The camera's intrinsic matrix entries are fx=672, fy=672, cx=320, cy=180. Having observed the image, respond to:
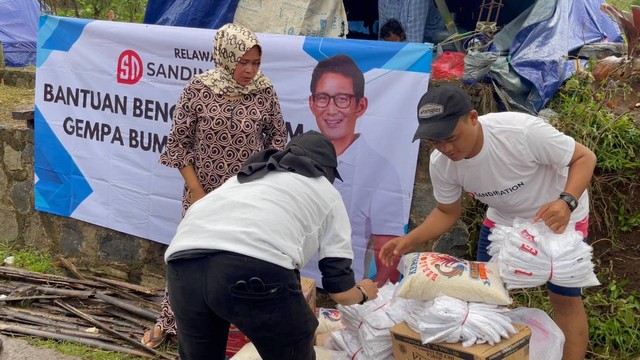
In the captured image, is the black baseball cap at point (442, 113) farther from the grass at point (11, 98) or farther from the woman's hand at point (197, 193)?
the grass at point (11, 98)

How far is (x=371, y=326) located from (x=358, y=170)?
127 centimetres

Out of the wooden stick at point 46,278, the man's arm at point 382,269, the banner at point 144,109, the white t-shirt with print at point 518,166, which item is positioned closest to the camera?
the white t-shirt with print at point 518,166

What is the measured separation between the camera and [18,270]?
17.4 feet

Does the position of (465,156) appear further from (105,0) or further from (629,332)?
(105,0)

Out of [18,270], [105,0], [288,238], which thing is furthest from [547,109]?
[105,0]

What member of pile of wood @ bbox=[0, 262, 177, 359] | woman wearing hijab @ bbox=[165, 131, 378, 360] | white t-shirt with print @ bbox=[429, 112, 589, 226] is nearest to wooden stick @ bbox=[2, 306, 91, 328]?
pile of wood @ bbox=[0, 262, 177, 359]

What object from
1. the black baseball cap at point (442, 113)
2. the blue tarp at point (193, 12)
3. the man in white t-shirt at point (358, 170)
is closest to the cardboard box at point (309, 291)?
the man in white t-shirt at point (358, 170)

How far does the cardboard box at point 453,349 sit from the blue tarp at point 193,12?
11.8 feet

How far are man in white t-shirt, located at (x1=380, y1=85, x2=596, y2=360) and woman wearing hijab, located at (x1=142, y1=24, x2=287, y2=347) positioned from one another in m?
1.14

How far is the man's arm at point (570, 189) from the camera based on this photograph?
9.57 feet

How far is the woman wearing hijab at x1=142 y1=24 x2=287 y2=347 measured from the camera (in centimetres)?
385

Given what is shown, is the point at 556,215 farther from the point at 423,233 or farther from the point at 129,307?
the point at 129,307

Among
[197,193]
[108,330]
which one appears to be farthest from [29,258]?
[197,193]

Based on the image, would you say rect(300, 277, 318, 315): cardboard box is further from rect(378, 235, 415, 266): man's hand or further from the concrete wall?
the concrete wall
